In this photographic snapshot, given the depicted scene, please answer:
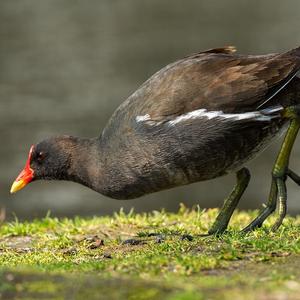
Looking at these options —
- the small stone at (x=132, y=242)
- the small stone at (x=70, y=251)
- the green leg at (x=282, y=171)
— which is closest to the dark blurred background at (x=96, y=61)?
the green leg at (x=282, y=171)

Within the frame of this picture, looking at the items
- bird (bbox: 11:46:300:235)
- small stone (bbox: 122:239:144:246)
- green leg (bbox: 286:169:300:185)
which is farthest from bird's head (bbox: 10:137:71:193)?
green leg (bbox: 286:169:300:185)

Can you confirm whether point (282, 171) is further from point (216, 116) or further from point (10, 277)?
point (10, 277)

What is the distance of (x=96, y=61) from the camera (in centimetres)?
2009

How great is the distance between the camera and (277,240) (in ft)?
19.9

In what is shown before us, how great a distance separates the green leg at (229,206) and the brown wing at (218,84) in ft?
3.44

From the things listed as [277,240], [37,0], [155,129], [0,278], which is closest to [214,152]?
[155,129]

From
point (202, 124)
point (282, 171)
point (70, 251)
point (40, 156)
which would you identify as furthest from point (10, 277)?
point (282, 171)

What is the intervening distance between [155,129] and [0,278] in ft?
6.49

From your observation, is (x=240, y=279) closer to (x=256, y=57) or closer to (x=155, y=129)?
(x=155, y=129)

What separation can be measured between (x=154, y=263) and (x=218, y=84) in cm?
176

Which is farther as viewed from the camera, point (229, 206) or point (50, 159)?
point (50, 159)

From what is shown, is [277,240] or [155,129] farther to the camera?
[155,129]

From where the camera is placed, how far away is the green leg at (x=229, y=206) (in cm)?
728

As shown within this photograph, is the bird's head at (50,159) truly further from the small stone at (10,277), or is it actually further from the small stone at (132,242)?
the small stone at (10,277)
